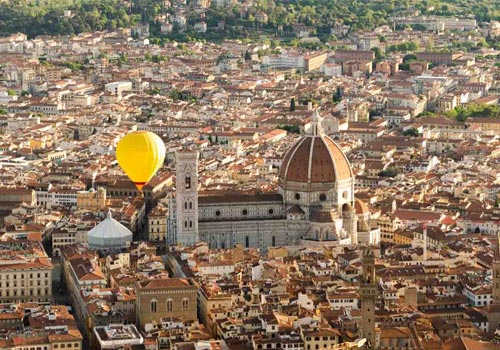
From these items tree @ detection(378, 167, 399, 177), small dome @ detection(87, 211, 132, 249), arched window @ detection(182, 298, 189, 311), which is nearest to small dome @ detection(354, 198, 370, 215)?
small dome @ detection(87, 211, 132, 249)

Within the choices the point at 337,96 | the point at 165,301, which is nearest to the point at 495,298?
the point at 165,301

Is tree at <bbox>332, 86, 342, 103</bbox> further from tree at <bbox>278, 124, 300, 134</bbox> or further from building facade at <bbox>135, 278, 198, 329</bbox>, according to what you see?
building facade at <bbox>135, 278, 198, 329</bbox>

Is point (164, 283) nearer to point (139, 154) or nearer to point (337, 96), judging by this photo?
point (139, 154)

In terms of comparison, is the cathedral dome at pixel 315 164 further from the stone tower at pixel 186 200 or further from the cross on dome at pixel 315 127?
the stone tower at pixel 186 200

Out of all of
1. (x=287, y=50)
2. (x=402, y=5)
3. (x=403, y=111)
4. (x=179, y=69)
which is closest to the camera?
(x=403, y=111)

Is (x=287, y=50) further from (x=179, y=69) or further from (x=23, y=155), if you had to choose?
(x=23, y=155)

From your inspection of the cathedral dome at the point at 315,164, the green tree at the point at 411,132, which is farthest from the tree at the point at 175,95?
the cathedral dome at the point at 315,164

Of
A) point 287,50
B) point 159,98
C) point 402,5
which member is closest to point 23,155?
point 159,98
